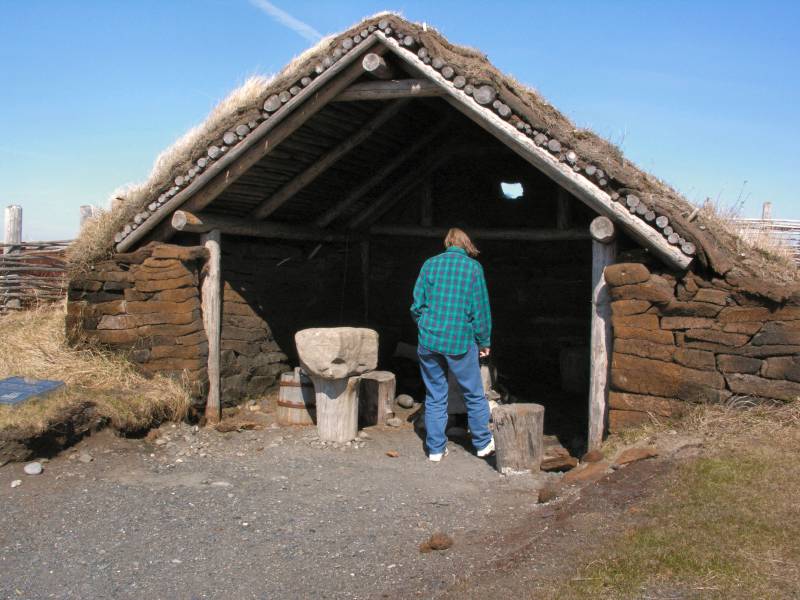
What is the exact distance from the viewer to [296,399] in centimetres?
802

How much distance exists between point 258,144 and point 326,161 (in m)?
1.07

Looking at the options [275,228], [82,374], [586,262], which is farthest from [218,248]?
[586,262]

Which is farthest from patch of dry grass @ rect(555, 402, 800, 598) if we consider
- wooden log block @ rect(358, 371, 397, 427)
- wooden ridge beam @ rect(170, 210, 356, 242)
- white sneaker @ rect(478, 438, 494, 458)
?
wooden ridge beam @ rect(170, 210, 356, 242)

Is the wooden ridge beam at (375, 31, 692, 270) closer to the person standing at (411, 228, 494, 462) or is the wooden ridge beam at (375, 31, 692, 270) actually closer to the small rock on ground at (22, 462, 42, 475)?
the person standing at (411, 228, 494, 462)

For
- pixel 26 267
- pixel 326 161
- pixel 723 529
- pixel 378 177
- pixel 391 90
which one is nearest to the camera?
pixel 723 529

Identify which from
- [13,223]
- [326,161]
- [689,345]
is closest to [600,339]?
[689,345]

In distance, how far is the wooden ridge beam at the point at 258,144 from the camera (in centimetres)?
688

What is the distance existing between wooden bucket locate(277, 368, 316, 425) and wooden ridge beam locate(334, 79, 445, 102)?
9.66 ft

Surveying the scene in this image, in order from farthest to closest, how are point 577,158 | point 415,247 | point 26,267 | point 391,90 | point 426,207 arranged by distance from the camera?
point 26,267
point 415,247
point 426,207
point 391,90
point 577,158

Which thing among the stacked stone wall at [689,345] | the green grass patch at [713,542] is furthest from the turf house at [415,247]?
the green grass patch at [713,542]

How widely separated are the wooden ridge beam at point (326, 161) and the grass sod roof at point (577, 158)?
112 centimetres

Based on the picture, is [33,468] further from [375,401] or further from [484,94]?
[484,94]

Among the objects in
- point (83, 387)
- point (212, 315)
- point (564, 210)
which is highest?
point (564, 210)

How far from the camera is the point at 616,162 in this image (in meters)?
6.44
